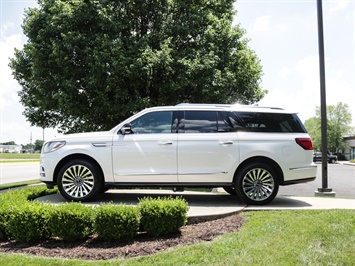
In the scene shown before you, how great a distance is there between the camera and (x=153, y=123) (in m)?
6.70

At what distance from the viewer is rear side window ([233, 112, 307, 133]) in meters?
6.71

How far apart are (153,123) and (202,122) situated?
100 cm

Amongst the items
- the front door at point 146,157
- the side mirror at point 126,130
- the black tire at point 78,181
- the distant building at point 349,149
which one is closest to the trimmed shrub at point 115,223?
the front door at point 146,157

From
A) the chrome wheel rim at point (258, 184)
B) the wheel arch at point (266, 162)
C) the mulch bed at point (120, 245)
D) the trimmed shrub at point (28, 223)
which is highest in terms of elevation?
the wheel arch at point (266, 162)

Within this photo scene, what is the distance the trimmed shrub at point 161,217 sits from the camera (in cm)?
488

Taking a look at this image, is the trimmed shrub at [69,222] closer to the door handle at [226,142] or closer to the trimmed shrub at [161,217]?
the trimmed shrub at [161,217]

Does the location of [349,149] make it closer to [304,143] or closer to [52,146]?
[304,143]

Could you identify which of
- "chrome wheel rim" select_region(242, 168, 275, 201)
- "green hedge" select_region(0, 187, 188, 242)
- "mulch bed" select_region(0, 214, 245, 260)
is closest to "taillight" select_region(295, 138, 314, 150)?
"chrome wheel rim" select_region(242, 168, 275, 201)

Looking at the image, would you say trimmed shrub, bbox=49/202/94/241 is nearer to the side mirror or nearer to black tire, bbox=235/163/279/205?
the side mirror

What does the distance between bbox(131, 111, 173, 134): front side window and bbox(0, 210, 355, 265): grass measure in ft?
8.41

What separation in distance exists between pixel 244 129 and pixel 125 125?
2442mm

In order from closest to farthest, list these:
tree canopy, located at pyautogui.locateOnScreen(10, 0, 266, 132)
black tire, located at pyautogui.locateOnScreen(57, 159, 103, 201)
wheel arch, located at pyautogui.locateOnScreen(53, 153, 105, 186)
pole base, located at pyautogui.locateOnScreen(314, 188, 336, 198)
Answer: black tire, located at pyautogui.locateOnScreen(57, 159, 103, 201) < wheel arch, located at pyautogui.locateOnScreen(53, 153, 105, 186) < pole base, located at pyautogui.locateOnScreen(314, 188, 336, 198) < tree canopy, located at pyautogui.locateOnScreen(10, 0, 266, 132)

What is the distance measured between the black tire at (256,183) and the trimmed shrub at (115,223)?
2480 millimetres

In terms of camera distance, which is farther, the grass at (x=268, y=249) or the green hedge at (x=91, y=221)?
the green hedge at (x=91, y=221)
